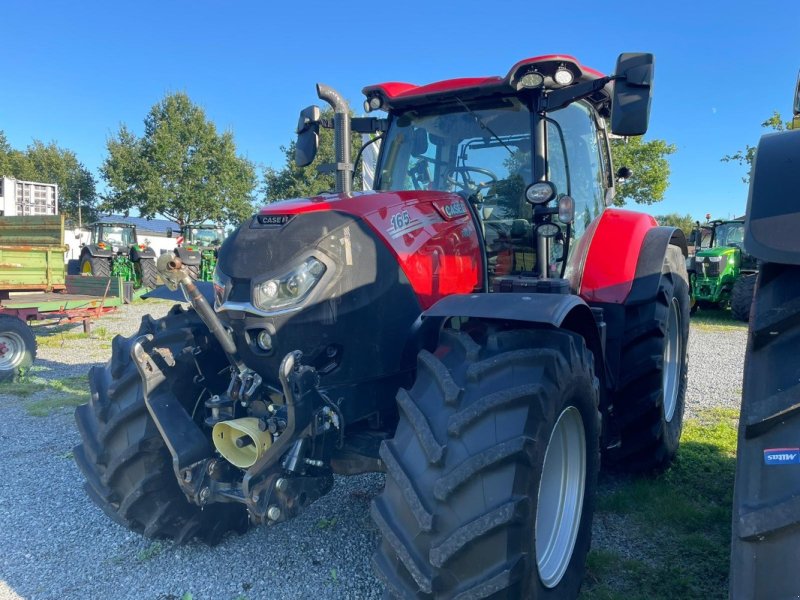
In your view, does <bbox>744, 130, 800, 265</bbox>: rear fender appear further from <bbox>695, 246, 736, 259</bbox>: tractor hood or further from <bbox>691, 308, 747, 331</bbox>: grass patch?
<bbox>695, 246, 736, 259</bbox>: tractor hood

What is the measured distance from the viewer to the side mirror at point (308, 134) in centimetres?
321

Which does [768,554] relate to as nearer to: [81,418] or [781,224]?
[781,224]

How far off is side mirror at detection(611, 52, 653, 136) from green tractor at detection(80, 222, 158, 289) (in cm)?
1409

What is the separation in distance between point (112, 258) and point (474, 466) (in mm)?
18510

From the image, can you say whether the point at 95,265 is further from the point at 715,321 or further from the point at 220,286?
the point at 220,286

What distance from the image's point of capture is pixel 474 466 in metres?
1.80

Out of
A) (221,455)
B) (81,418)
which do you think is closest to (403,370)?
(221,455)

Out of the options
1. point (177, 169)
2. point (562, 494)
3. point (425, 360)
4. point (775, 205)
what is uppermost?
point (177, 169)

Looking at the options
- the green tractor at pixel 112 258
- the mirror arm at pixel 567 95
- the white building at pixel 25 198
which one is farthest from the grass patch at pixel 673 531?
the white building at pixel 25 198

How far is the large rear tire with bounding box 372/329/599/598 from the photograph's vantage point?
5.86 ft

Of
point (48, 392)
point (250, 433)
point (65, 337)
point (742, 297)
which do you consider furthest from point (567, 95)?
point (742, 297)

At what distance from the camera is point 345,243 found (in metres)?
2.41

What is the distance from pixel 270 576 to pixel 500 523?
1.46 metres

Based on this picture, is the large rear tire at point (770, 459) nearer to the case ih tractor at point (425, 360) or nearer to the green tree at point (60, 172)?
the case ih tractor at point (425, 360)
